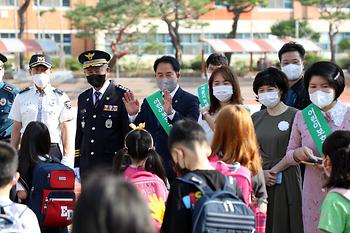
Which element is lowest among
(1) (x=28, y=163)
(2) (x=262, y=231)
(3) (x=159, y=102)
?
(2) (x=262, y=231)

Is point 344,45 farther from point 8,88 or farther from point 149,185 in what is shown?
point 149,185

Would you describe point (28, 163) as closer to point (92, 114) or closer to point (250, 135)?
point (92, 114)

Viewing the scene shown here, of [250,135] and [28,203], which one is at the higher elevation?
[250,135]

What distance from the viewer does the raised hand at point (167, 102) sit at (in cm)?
509

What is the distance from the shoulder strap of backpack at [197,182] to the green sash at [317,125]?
157cm

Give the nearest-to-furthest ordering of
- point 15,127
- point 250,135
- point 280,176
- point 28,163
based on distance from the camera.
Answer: point 250,135
point 28,163
point 280,176
point 15,127

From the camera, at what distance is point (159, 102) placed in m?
5.35

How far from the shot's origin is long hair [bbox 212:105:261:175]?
350 cm

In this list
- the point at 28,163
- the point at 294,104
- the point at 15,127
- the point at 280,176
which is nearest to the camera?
the point at 28,163

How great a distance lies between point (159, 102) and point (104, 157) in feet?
2.10

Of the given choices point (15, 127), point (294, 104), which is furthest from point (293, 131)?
point (15, 127)

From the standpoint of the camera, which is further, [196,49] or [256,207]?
[196,49]

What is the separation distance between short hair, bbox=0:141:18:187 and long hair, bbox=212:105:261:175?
3.50 feet

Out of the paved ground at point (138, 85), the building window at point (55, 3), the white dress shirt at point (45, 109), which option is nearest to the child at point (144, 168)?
the white dress shirt at point (45, 109)
